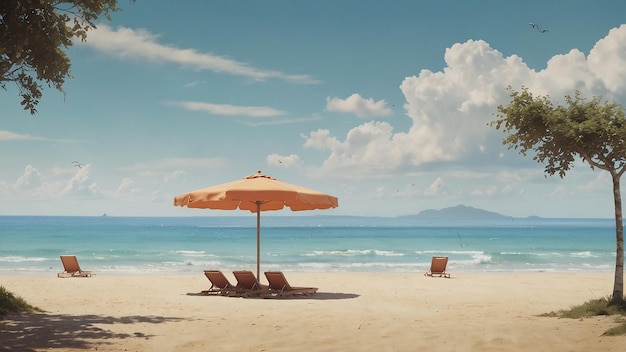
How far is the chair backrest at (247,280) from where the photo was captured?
15023 millimetres

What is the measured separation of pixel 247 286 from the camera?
15.2 m

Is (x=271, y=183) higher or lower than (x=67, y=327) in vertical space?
higher

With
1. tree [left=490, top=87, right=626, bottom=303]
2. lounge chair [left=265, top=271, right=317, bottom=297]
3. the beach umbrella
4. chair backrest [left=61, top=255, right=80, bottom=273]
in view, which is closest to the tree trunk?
tree [left=490, top=87, right=626, bottom=303]

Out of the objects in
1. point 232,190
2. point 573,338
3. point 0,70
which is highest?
point 0,70

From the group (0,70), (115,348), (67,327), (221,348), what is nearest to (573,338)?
(221,348)

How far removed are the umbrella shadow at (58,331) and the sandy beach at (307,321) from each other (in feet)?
0.04

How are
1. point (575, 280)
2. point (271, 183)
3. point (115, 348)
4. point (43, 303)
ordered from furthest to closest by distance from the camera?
1. point (575, 280)
2. point (271, 183)
3. point (43, 303)
4. point (115, 348)

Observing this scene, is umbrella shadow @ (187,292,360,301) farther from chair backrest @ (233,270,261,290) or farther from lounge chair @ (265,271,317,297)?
chair backrest @ (233,270,261,290)

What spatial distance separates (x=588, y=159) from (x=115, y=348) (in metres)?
8.63

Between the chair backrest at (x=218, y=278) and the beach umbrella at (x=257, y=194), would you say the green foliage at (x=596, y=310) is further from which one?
the chair backrest at (x=218, y=278)

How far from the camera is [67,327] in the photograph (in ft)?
33.4

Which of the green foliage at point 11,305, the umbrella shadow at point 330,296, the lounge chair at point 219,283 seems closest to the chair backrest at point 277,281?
the umbrella shadow at point 330,296

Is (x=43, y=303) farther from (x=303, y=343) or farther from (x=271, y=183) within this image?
(x=303, y=343)

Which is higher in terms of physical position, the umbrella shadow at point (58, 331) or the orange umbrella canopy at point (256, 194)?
the orange umbrella canopy at point (256, 194)
